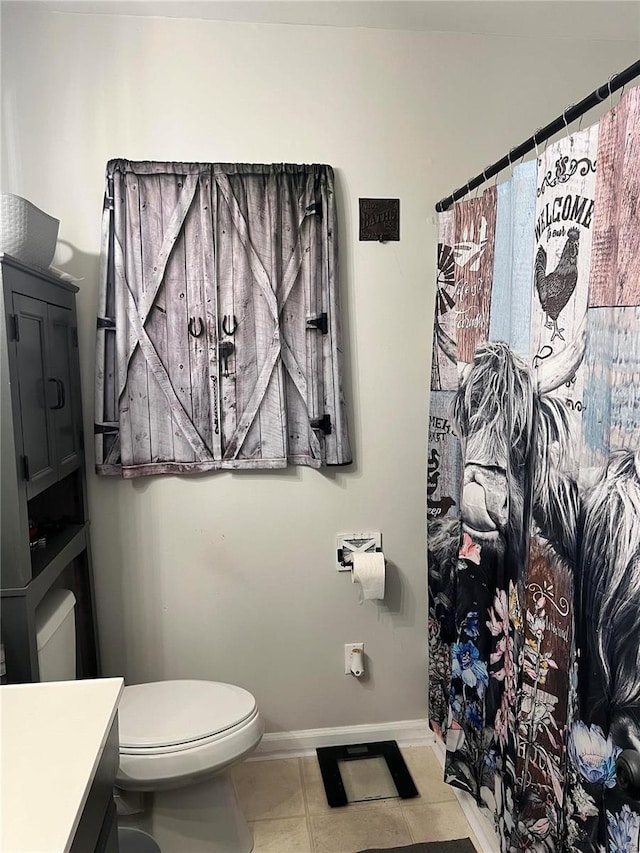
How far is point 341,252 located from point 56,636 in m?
1.48

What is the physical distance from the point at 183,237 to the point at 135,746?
1.50m

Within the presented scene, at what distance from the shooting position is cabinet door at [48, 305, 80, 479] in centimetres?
185

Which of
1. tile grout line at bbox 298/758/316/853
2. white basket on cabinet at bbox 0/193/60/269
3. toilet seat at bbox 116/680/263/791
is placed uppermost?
white basket on cabinet at bbox 0/193/60/269

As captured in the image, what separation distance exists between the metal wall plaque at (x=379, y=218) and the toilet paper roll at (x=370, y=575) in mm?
1103

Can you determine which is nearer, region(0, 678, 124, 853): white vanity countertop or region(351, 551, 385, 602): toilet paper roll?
region(0, 678, 124, 853): white vanity countertop

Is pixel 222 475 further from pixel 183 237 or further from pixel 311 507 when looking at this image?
pixel 183 237

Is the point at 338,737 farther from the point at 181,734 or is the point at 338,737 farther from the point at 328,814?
the point at 181,734

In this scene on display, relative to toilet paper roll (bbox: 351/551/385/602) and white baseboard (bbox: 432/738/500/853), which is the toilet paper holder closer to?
toilet paper roll (bbox: 351/551/385/602)

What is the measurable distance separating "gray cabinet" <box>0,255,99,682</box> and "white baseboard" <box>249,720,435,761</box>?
0.69 metres

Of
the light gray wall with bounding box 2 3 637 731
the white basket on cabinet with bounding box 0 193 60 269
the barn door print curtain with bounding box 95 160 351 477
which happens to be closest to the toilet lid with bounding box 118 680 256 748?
the light gray wall with bounding box 2 3 637 731

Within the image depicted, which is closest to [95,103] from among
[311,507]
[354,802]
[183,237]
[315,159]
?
[183,237]

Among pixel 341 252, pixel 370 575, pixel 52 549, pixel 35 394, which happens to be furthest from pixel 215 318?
pixel 370 575

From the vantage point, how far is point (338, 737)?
238 cm

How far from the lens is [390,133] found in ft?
7.16
